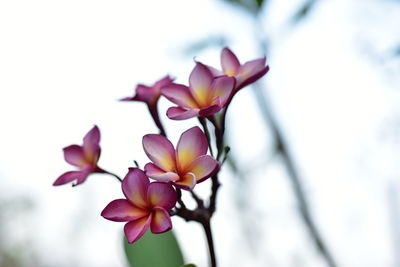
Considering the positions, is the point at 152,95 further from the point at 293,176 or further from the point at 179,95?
the point at 293,176

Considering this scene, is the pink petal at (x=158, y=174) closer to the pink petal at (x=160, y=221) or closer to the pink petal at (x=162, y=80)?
the pink petal at (x=160, y=221)

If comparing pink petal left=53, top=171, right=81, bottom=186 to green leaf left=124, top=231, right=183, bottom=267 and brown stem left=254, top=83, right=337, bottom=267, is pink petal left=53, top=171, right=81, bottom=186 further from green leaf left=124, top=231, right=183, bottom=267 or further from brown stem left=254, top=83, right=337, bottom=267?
brown stem left=254, top=83, right=337, bottom=267

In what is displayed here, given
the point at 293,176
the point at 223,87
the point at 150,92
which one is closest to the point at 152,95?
the point at 150,92

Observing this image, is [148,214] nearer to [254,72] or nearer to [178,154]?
[178,154]

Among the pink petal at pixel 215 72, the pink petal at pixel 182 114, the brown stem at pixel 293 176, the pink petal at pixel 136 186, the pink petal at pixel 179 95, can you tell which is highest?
the pink petal at pixel 215 72

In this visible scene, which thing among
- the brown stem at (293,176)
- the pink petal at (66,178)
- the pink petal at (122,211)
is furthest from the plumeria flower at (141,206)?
the brown stem at (293,176)

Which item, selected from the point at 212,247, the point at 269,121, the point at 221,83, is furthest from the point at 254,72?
the point at 269,121

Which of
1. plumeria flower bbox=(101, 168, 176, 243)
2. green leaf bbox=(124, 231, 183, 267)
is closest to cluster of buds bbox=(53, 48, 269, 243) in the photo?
plumeria flower bbox=(101, 168, 176, 243)

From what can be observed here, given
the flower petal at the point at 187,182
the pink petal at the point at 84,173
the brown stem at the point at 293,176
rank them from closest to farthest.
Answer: the flower petal at the point at 187,182 → the pink petal at the point at 84,173 → the brown stem at the point at 293,176
